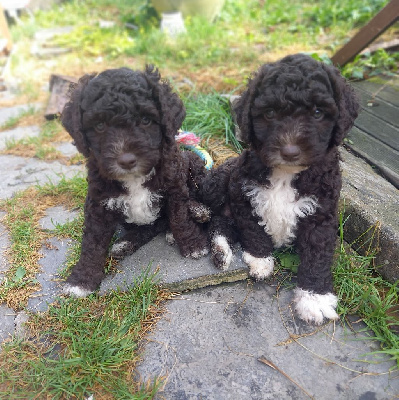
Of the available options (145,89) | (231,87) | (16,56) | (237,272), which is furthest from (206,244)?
(16,56)

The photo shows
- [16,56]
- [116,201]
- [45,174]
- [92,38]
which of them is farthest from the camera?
[92,38]

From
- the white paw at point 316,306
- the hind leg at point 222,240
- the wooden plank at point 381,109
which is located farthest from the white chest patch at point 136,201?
the wooden plank at point 381,109

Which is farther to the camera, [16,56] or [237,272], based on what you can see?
[16,56]

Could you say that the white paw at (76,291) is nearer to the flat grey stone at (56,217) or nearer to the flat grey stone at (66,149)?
the flat grey stone at (56,217)

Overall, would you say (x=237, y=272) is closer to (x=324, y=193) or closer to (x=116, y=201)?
(x=324, y=193)

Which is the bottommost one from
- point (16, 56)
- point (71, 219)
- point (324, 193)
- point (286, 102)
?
point (16, 56)

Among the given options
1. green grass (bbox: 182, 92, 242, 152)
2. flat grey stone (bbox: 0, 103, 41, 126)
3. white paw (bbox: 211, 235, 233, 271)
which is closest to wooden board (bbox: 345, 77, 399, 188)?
green grass (bbox: 182, 92, 242, 152)

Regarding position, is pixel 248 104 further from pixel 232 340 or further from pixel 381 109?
pixel 381 109
